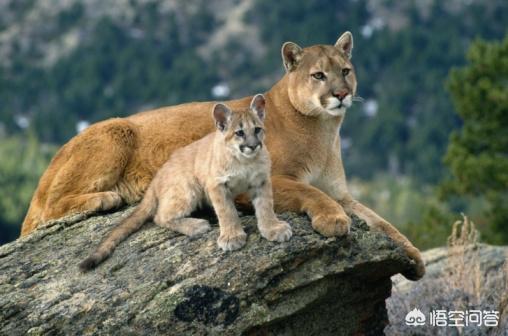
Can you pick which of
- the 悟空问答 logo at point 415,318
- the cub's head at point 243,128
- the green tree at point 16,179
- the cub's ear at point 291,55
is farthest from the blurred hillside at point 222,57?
the cub's head at point 243,128

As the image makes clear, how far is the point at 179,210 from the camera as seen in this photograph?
9820 millimetres

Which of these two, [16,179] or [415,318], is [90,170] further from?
[16,179]

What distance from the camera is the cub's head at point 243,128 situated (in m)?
9.17

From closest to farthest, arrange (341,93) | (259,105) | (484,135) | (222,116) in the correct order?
(222,116) → (259,105) → (341,93) → (484,135)

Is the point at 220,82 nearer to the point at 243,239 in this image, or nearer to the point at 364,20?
the point at 364,20

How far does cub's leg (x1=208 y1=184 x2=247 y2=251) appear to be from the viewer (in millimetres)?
9219

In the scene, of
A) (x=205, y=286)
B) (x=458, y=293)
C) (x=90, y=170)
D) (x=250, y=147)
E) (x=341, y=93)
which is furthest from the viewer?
(x=458, y=293)

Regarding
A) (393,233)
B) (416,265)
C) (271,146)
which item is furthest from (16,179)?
(416,265)

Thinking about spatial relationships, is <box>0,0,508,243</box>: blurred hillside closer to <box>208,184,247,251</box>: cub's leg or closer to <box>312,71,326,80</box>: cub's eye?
<box>312,71,326,80</box>: cub's eye

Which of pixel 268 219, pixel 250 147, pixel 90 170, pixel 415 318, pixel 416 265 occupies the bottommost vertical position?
pixel 415 318

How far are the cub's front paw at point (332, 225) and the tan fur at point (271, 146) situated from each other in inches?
29.1

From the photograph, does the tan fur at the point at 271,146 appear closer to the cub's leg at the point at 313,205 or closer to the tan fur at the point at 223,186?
the cub's leg at the point at 313,205

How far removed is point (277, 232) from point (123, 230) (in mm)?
1643

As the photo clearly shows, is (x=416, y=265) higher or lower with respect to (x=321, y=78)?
lower
